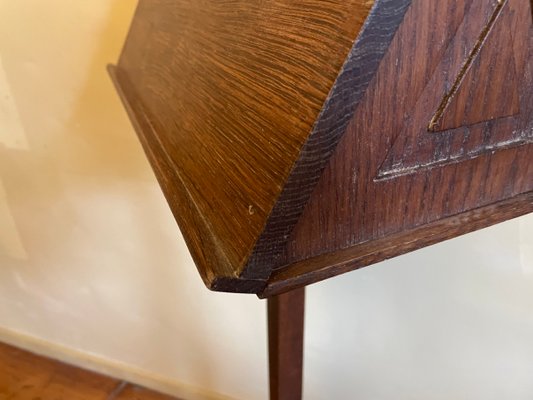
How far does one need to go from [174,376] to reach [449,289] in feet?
3.14

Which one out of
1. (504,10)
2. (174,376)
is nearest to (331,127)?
(504,10)

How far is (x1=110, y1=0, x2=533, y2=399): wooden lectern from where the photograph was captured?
33 cm

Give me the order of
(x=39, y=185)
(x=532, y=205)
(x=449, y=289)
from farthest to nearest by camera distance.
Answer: (x=39, y=185) < (x=449, y=289) < (x=532, y=205)

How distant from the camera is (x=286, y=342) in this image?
2.45 feet

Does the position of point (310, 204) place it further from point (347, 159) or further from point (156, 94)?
point (156, 94)

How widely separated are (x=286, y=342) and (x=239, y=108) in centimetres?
43

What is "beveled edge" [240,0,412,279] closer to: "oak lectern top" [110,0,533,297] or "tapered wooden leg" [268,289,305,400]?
"oak lectern top" [110,0,533,297]

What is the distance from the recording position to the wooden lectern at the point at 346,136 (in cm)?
33

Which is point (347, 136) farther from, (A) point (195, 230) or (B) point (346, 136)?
(A) point (195, 230)

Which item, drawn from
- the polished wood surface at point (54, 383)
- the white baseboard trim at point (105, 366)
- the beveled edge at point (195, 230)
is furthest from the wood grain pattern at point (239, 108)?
the polished wood surface at point (54, 383)

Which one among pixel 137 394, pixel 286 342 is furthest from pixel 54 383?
pixel 286 342

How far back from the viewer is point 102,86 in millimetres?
1221

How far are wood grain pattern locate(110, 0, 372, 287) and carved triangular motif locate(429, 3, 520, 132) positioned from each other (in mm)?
121

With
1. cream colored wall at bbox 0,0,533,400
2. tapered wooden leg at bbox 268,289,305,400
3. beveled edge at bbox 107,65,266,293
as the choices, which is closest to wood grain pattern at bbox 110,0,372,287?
beveled edge at bbox 107,65,266,293
